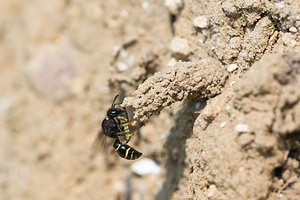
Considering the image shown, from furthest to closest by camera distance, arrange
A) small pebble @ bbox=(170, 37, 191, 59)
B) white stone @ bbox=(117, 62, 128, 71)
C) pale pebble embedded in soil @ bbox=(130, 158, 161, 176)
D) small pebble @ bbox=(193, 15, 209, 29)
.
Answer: pale pebble embedded in soil @ bbox=(130, 158, 161, 176), white stone @ bbox=(117, 62, 128, 71), small pebble @ bbox=(170, 37, 191, 59), small pebble @ bbox=(193, 15, 209, 29)

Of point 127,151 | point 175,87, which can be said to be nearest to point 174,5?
point 175,87

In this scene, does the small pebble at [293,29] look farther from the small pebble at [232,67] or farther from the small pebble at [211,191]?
the small pebble at [211,191]

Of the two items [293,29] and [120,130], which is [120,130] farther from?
[293,29]

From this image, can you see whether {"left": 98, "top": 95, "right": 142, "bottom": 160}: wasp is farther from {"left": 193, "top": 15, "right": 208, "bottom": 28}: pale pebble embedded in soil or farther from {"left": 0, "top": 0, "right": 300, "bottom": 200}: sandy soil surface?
{"left": 193, "top": 15, "right": 208, "bottom": 28}: pale pebble embedded in soil

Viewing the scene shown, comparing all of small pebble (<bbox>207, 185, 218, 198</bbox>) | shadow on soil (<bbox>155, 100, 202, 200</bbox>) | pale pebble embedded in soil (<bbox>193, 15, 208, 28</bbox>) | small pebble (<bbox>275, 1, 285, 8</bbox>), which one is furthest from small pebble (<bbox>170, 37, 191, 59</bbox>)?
small pebble (<bbox>207, 185, 218, 198</bbox>)

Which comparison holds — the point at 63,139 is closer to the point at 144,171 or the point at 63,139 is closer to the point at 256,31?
the point at 144,171

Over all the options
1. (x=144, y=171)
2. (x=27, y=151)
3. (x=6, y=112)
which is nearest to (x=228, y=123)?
(x=144, y=171)

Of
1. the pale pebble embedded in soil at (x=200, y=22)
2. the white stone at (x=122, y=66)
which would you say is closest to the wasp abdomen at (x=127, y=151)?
the white stone at (x=122, y=66)
